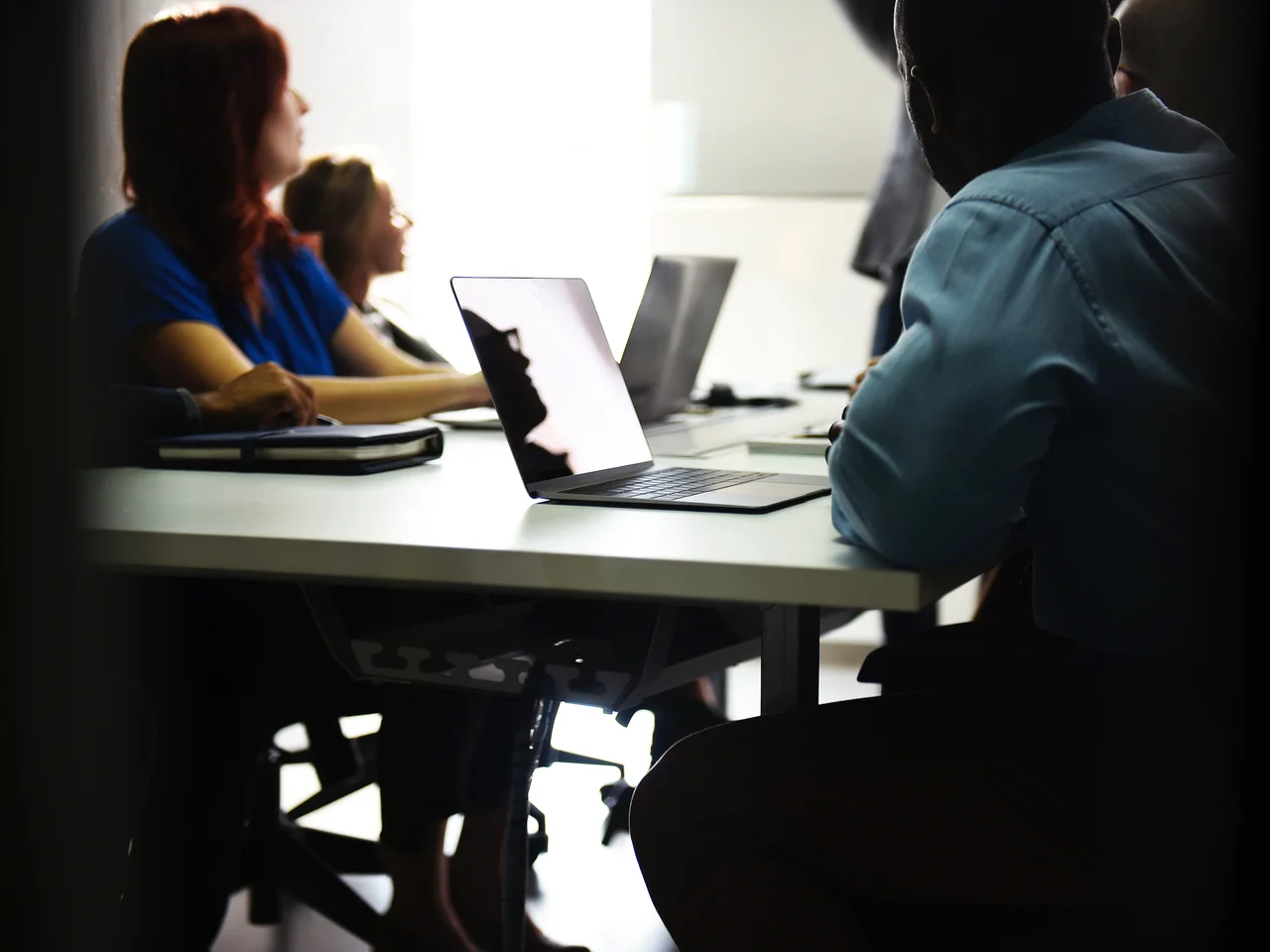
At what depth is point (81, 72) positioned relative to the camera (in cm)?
42

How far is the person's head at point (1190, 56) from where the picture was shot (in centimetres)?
42

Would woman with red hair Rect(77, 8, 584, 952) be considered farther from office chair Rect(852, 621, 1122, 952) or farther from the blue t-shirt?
office chair Rect(852, 621, 1122, 952)

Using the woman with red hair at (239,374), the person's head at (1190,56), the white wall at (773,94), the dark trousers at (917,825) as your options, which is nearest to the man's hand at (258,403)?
the woman with red hair at (239,374)

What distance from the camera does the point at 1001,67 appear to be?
90 cm

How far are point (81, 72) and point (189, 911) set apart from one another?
112cm

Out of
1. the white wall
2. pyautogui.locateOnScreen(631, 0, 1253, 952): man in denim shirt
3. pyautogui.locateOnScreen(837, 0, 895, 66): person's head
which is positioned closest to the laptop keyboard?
pyautogui.locateOnScreen(631, 0, 1253, 952): man in denim shirt

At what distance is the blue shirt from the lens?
807 millimetres

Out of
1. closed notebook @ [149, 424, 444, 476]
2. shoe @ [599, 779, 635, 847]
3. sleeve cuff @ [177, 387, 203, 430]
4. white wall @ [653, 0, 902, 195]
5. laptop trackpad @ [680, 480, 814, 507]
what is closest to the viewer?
laptop trackpad @ [680, 480, 814, 507]

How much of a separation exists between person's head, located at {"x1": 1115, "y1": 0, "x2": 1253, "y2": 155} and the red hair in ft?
3.67

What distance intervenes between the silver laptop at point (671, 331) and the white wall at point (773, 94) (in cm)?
169

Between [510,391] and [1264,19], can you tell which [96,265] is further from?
[510,391]

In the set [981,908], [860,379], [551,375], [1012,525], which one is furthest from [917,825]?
[860,379]

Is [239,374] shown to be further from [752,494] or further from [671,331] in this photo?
[752,494]

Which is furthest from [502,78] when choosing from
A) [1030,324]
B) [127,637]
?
[127,637]
